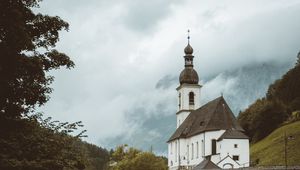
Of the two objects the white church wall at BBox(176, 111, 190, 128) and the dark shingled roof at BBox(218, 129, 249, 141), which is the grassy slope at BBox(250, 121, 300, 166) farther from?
the white church wall at BBox(176, 111, 190, 128)

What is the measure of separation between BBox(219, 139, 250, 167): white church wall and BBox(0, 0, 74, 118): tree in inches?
2001

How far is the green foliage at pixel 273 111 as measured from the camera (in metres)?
89.4

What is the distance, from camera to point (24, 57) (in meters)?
14.1

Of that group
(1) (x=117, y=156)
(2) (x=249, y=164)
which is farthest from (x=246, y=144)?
(1) (x=117, y=156)

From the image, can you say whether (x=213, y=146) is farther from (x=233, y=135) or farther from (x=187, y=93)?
(x=187, y=93)

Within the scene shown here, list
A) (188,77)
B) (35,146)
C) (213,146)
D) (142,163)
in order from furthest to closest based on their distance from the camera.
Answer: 1. (188,77)
2. (142,163)
3. (213,146)
4. (35,146)

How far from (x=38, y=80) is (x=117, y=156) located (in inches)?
2671

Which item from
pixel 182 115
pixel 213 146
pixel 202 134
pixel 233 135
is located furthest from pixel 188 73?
pixel 233 135

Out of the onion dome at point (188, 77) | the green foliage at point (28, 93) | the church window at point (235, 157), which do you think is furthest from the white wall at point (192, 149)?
the green foliage at point (28, 93)

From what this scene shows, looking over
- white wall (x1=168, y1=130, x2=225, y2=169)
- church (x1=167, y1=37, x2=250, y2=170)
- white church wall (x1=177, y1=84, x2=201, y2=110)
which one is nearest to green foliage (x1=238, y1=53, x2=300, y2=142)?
white church wall (x1=177, y1=84, x2=201, y2=110)

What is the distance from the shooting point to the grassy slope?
2485 inches

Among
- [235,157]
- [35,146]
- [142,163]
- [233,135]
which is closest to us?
[35,146]

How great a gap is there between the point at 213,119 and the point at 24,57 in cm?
5850

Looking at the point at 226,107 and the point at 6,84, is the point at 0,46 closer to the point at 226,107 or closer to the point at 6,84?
the point at 6,84
